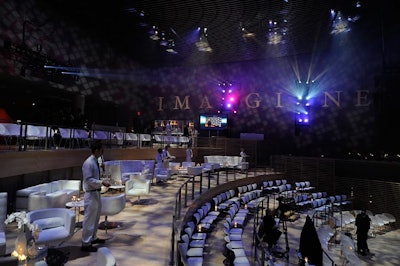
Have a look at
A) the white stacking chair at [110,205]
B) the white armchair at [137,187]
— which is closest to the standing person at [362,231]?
the white armchair at [137,187]

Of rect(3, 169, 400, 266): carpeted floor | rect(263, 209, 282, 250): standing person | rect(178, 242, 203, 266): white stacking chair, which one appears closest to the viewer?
rect(3, 169, 400, 266): carpeted floor

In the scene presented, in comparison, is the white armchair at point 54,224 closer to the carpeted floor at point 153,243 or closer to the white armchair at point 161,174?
the carpeted floor at point 153,243

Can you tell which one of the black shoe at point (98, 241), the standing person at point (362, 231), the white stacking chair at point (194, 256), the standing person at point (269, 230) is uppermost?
the black shoe at point (98, 241)

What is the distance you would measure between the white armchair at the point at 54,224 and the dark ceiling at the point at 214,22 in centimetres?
876

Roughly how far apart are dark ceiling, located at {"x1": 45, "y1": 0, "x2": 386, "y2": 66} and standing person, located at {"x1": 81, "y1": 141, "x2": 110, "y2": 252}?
8412 millimetres

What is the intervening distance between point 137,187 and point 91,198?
3.17 m

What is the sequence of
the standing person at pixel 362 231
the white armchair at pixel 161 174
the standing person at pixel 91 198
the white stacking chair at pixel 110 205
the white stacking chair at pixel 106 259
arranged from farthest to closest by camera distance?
the white armchair at pixel 161 174
the standing person at pixel 362 231
the white stacking chair at pixel 110 205
the standing person at pixel 91 198
the white stacking chair at pixel 106 259

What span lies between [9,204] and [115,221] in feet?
8.06

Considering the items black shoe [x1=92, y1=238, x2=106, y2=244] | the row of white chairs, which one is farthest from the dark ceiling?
black shoe [x1=92, y1=238, x2=106, y2=244]

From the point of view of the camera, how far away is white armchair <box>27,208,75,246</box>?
3.77m

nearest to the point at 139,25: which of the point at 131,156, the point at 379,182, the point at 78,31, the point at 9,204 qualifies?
the point at 78,31

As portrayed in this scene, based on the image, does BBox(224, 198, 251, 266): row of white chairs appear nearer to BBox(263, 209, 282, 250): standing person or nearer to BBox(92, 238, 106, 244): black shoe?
BBox(263, 209, 282, 250): standing person

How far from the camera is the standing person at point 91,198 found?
13.1 feet

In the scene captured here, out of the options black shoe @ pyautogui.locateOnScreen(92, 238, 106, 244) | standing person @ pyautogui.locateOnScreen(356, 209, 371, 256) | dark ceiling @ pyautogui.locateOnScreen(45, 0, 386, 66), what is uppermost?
dark ceiling @ pyautogui.locateOnScreen(45, 0, 386, 66)
